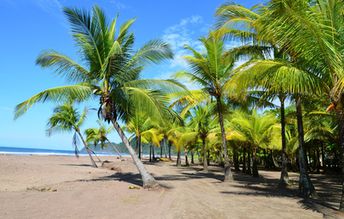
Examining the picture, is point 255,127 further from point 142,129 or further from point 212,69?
point 142,129

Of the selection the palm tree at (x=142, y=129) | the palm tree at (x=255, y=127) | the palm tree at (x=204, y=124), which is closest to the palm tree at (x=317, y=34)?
the palm tree at (x=255, y=127)

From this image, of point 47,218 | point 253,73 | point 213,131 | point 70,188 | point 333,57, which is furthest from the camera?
point 213,131

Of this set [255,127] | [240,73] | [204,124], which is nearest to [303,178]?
[240,73]

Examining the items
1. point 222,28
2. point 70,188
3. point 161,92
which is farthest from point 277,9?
point 70,188

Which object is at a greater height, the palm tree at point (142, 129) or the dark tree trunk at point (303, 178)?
the palm tree at point (142, 129)

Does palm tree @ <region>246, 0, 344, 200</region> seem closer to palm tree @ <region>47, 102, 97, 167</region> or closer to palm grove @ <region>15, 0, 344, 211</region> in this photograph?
palm grove @ <region>15, 0, 344, 211</region>

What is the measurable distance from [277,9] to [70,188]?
30.6 ft

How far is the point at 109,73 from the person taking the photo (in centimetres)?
1348

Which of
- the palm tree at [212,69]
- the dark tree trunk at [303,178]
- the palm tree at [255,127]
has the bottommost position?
the dark tree trunk at [303,178]

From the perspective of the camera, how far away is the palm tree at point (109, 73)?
13.1 metres

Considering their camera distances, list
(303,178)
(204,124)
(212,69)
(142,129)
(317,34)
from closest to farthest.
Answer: (317,34) → (303,178) → (212,69) → (204,124) → (142,129)

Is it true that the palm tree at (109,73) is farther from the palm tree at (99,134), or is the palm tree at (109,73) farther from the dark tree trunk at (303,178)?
the palm tree at (99,134)

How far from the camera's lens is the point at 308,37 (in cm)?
858

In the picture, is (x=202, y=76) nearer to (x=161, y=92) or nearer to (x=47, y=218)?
(x=161, y=92)
